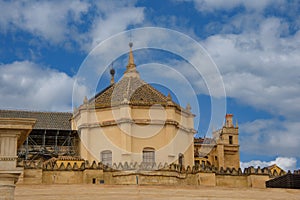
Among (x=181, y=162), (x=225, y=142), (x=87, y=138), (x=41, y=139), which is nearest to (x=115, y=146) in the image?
(x=87, y=138)

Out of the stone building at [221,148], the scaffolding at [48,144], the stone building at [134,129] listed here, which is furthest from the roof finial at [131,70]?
the stone building at [221,148]

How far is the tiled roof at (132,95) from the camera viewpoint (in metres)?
47.7

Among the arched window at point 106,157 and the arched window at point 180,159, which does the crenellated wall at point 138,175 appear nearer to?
the arched window at point 106,157

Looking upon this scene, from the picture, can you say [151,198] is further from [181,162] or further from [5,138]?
[5,138]

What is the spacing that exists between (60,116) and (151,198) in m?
25.5

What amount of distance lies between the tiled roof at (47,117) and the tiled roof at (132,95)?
5.43 metres

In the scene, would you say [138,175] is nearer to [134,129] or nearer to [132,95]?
[134,129]

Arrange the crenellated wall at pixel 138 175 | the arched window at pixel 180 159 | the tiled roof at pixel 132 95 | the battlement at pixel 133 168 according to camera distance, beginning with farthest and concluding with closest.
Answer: the tiled roof at pixel 132 95 → the arched window at pixel 180 159 → the battlement at pixel 133 168 → the crenellated wall at pixel 138 175

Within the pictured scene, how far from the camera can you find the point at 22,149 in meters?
49.2

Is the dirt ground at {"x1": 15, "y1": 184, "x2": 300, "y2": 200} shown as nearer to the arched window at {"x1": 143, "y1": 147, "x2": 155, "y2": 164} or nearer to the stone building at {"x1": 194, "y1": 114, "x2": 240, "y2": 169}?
the arched window at {"x1": 143, "y1": 147, "x2": 155, "y2": 164}

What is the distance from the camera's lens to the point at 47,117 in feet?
180

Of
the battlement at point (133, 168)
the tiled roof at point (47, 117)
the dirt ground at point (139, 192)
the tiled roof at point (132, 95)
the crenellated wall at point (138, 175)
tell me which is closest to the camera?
the dirt ground at point (139, 192)

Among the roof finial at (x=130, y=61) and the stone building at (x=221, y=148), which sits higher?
the roof finial at (x=130, y=61)

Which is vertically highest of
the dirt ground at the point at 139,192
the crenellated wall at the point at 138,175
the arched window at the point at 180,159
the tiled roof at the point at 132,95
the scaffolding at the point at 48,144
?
the tiled roof at the point at 132,95
